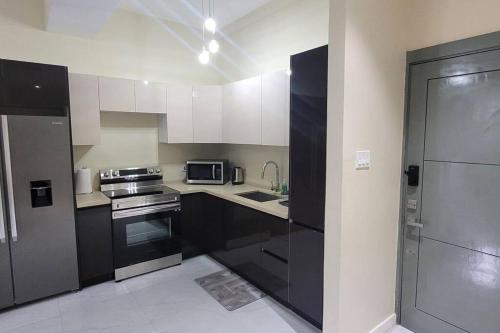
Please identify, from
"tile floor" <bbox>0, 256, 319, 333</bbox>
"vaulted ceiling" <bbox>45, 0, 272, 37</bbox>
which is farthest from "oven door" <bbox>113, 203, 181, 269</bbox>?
"vaulted ceiling" <bbox>45, 0, 272, 37</bbox>

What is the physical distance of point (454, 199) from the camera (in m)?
1.97

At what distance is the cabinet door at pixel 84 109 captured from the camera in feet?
9.61

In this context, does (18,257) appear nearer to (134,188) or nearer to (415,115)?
→ (134,188)

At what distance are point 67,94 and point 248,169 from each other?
2.14 m

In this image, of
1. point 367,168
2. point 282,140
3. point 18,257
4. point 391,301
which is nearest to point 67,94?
point 18,257

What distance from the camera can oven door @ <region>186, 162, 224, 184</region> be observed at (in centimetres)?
378

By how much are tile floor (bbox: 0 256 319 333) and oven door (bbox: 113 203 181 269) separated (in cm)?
31

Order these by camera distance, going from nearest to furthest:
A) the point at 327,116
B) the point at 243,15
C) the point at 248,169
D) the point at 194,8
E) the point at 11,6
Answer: the point at 327,116 → the point at 11,6 → the point at 194,8 → the point at 243,15 → the point at 248,169

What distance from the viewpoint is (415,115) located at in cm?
213

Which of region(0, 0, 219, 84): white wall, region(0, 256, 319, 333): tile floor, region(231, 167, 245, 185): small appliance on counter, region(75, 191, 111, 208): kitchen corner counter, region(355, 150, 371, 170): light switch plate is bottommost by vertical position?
region(0, 256, 319, 333): tile floor

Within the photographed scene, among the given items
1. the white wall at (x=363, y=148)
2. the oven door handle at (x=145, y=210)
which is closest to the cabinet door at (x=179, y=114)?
the oven door handle at (x=145, y=210)

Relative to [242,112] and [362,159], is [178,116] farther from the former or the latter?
[362,159]

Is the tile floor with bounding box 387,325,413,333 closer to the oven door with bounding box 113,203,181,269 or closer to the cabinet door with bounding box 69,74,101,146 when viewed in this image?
the oven door with bounding box 113,203,181,269

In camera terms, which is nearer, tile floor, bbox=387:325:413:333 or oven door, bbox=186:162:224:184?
tile floor, bbox=387:325:413:333
